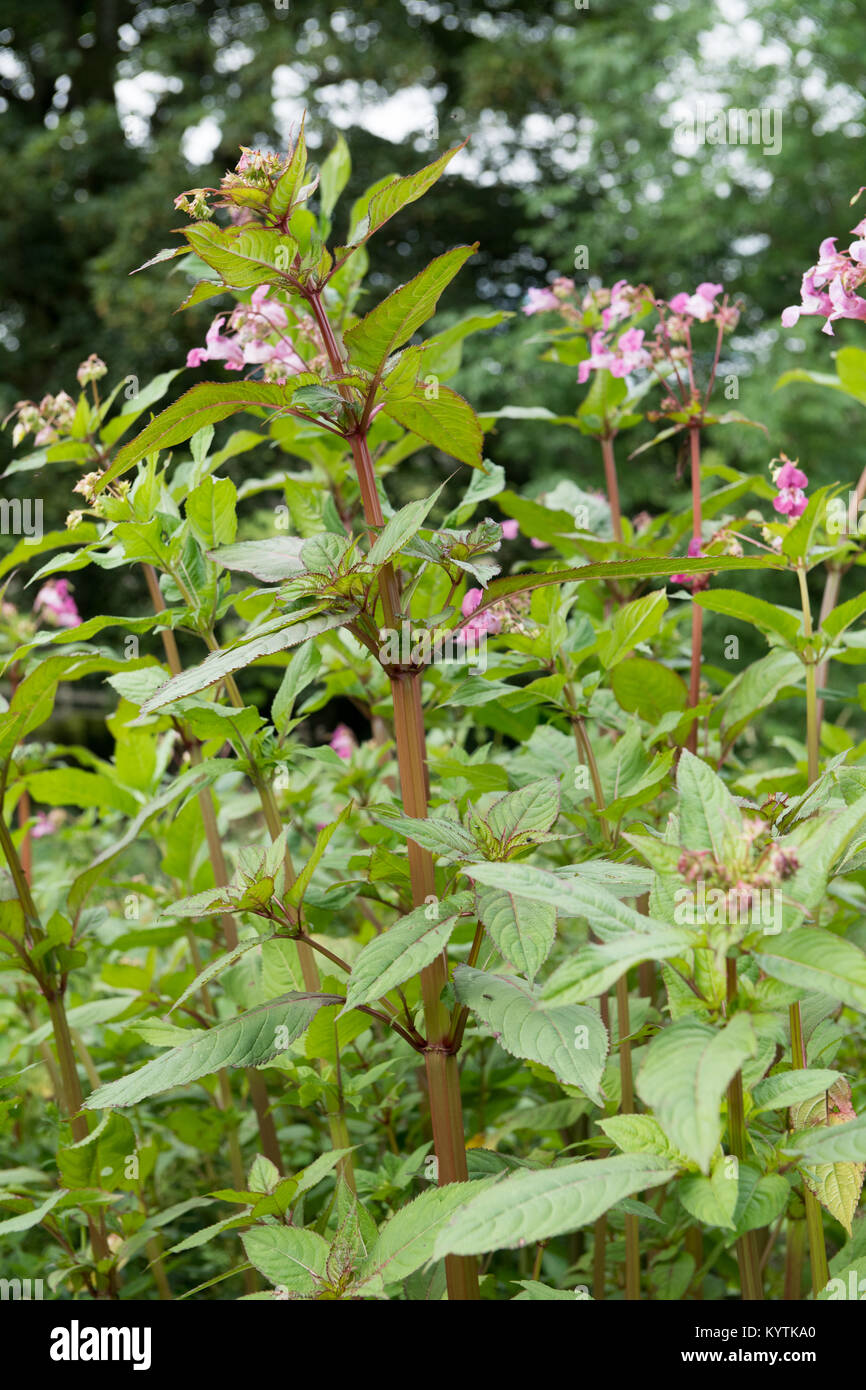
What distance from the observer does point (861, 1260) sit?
2.37 ft

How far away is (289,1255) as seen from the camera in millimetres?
729

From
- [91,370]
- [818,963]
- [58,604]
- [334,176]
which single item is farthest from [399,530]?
[58,604]

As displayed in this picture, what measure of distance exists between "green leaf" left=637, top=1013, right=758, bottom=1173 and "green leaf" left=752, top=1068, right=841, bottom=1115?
0.30 ft

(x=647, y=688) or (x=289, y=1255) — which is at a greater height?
(x=647, y=688)

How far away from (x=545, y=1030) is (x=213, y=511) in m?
0.58

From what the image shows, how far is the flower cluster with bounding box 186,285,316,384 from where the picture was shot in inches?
42.6

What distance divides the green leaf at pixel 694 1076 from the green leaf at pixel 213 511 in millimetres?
622

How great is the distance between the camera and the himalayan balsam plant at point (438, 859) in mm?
610

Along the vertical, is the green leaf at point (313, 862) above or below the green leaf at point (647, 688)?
below

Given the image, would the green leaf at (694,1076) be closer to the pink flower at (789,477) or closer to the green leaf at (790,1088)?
the green leaf at (790,1088)

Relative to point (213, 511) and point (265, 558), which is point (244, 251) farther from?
point (213, 511)

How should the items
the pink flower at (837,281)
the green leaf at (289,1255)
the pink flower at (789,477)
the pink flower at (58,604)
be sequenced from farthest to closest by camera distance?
1. the pink flower at (58,604)
2. the pink flower at (789,477)
3. the pink flower at (837,281)
4. the green leaf at (289,1255)

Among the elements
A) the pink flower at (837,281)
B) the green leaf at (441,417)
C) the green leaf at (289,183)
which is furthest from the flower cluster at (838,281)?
the green leaf at (289,183)

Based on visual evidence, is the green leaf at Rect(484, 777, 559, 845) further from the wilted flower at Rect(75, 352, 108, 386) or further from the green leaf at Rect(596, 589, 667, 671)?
the wilted flower at Rect(75, 352, 108, 386)
